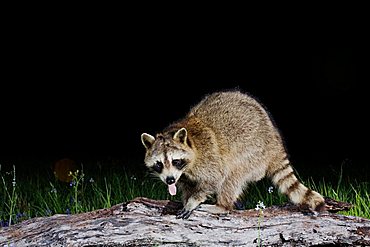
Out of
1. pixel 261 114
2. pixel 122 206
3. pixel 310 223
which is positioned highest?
pixel 261 114

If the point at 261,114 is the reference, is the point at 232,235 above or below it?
below

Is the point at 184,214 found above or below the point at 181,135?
below

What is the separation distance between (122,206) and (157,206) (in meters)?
0.24

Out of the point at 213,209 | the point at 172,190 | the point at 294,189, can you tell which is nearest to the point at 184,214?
the point at 172,190

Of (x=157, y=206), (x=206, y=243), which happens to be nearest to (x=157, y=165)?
(x=157, y=206)

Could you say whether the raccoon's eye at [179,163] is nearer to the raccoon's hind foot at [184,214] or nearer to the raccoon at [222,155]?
the raccoon at [222,155]

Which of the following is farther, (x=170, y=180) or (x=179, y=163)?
(x=179, y=163)

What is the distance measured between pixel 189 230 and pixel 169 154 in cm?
54

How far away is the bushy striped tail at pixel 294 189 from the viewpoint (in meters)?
3.91

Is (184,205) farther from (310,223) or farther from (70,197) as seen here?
(70,197)

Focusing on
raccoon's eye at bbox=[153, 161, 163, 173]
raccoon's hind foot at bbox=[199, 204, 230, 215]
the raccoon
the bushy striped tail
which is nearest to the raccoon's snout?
the raccoon

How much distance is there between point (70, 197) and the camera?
18.1 ft

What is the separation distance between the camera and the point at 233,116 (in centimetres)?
442

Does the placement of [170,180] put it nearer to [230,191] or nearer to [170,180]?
[170,180]
